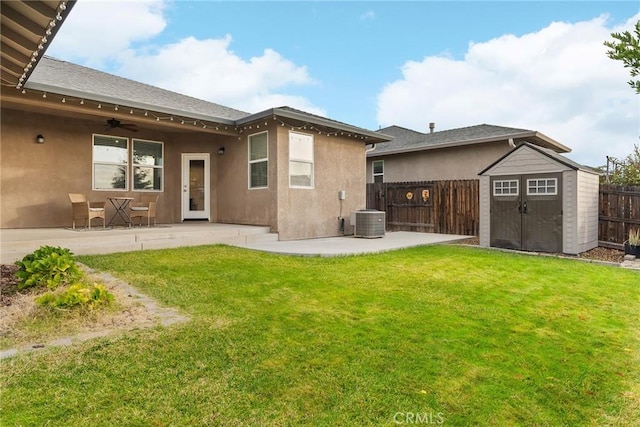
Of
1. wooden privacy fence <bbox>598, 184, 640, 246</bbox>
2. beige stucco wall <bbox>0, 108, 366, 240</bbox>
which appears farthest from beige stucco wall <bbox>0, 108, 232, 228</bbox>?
wooden privacy fence <bbox>598, 184, 640, 246</bbox>

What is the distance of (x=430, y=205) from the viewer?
11562 millimetres

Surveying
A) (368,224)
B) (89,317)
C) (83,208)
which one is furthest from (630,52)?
(83,208)

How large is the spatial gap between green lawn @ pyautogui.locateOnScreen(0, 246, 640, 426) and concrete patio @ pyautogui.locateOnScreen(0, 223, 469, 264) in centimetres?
267

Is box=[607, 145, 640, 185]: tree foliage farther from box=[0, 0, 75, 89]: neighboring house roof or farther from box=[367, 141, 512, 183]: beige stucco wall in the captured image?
box=[0, 0, 75, 89]: neighboring house roof

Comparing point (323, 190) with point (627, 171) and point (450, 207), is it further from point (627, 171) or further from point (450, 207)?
point (627, 171)

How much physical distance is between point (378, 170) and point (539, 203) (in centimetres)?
807

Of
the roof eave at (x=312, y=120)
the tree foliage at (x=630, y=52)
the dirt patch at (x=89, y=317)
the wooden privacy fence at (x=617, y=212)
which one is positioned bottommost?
the dirt patch at (x=89, y=317)

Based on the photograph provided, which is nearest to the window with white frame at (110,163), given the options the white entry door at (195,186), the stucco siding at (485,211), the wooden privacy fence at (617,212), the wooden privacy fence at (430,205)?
the white entry door at (195,186)

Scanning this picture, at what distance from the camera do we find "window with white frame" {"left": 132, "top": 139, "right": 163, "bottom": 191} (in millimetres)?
9523

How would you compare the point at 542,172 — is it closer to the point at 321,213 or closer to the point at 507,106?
the point at 321,213

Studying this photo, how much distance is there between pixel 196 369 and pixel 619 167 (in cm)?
1422

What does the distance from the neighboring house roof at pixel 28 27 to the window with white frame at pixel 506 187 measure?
819 cm

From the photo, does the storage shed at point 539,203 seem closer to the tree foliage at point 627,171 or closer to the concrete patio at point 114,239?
the tree foliage at point 627,171

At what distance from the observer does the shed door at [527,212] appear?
7418mm
